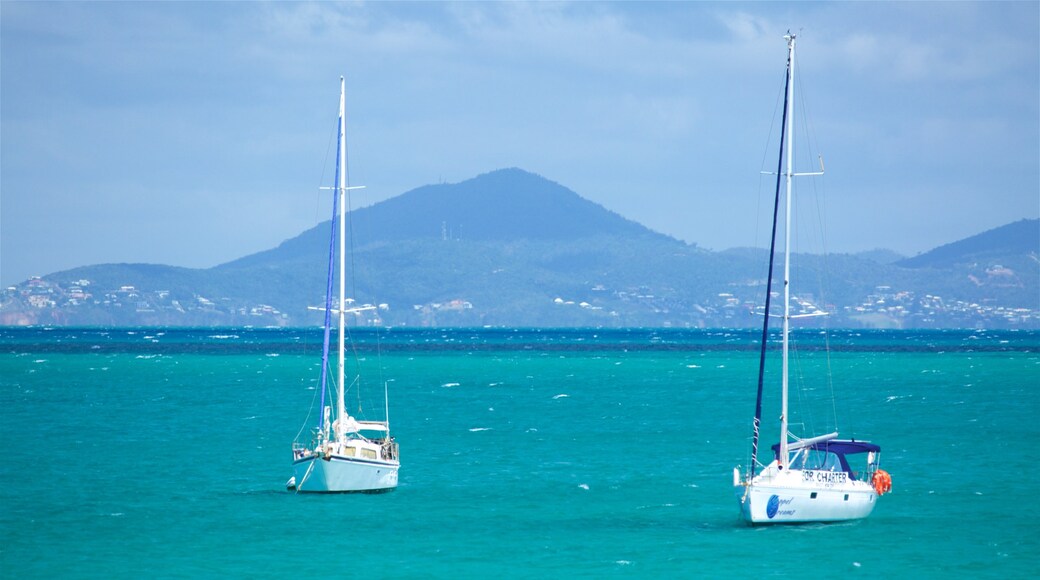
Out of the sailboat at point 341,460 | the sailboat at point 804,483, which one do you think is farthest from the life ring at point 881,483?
the sailboat at point 341,460

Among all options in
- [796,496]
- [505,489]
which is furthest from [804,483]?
[505,489]

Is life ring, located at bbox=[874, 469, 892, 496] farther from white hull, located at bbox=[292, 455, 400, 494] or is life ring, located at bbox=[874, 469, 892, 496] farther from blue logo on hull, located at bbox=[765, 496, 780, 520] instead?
white hull, located at bbox=[292, 455, 400, 494]

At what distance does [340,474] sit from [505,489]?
22.6 feet

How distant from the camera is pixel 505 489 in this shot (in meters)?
56.9

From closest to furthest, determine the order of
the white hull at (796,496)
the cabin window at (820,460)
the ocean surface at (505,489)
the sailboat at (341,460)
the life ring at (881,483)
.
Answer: the ocean surface at (505,489) → the white hull at (796,496) → the cabin window at (820,460) → the life ring at (881,483) → the sailboat at (341,460)

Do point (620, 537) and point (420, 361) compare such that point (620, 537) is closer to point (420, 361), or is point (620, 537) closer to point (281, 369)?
point (281, 369)

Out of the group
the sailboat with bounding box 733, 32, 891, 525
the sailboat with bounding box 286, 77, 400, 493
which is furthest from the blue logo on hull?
the sailboat with bounding box 286, 77, 400, 493

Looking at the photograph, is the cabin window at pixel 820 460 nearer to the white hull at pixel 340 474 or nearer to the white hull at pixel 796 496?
the white hull at pixel 796 496

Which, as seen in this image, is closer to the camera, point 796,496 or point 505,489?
point 796,496

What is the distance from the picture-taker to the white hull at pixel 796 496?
151ft

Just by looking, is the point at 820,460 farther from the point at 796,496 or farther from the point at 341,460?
the point at 341,460

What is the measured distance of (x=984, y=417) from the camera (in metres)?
89.4

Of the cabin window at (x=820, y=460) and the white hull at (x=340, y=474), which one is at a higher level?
the cabin window at (x=820, y=460)

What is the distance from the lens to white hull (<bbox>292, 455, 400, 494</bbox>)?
5319 cm
